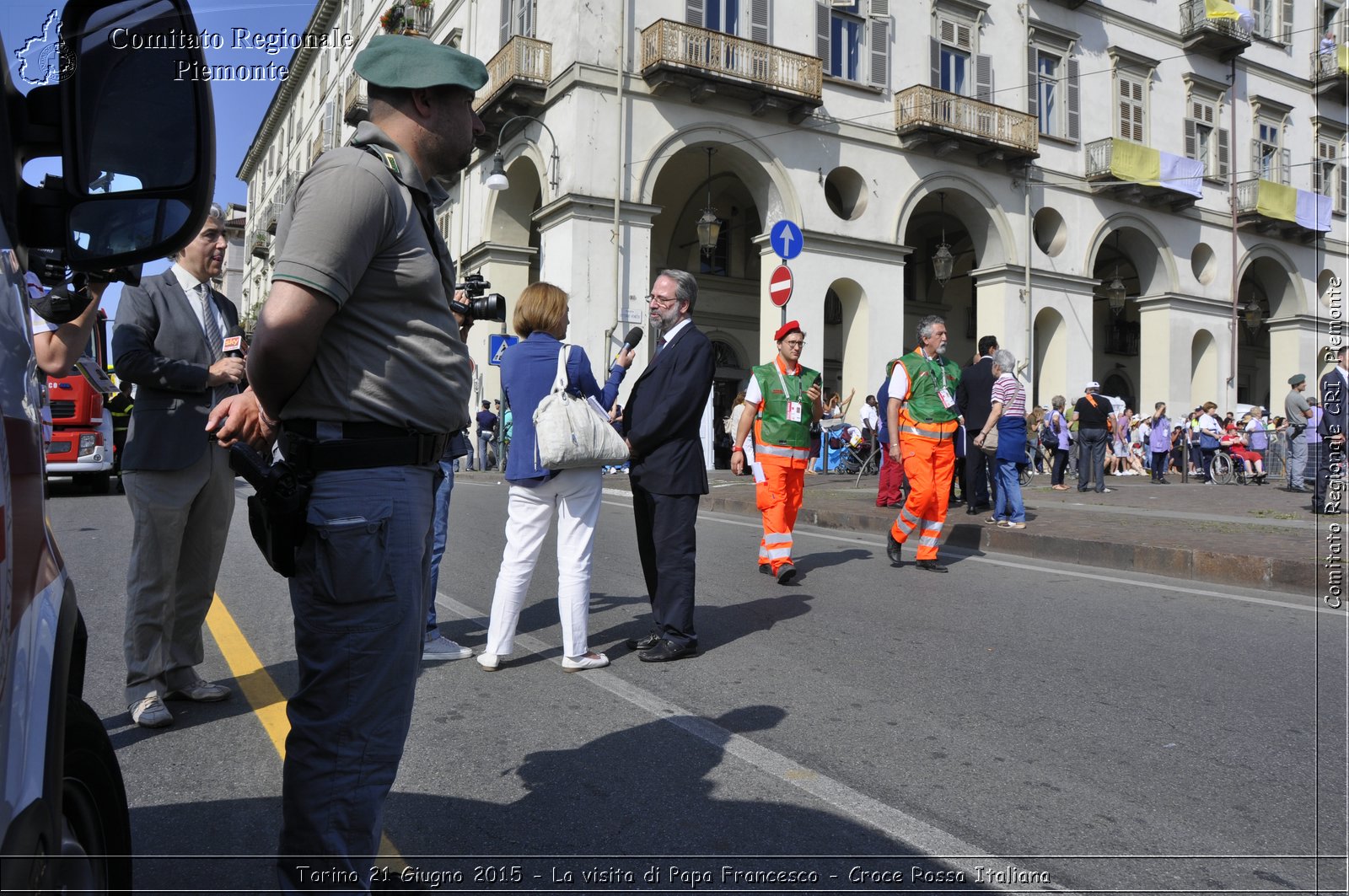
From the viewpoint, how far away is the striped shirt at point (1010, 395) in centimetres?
1107

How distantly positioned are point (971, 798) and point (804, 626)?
8.76 ft

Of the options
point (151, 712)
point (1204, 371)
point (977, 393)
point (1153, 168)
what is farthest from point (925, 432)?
point (1204, 371)

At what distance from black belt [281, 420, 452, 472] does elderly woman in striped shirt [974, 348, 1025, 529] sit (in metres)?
9.12

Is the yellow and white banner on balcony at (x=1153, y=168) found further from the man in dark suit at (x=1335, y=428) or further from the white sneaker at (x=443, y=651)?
the white sneaker at (x=443, y=651)

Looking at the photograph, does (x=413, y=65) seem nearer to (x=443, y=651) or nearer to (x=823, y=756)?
(x=823, y=756)

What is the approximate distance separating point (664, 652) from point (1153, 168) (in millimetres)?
28680

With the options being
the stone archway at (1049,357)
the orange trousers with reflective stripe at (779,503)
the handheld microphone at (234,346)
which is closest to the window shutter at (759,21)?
the stone archway at (1049,357)

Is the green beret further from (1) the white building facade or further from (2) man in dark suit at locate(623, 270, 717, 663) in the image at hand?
(1) the white building facade

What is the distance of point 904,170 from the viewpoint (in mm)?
25109

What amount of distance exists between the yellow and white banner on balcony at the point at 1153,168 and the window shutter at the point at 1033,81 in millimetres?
2442

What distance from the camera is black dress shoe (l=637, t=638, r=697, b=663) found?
4.95 metres

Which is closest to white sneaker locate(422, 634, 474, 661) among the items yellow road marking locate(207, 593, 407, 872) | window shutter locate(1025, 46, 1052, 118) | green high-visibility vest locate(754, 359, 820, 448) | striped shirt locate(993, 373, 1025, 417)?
yellow road marking locate(207, 593, 407, 872)

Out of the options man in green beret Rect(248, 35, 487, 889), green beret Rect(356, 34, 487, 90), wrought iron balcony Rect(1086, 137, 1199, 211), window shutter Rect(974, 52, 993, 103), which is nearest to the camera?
man in green beret Rect(248, 35, 487, 889)

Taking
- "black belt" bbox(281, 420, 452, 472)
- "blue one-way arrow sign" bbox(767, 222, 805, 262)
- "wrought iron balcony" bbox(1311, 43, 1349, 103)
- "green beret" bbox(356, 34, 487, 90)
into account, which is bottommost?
"black belt" bbox(281, 420, 452, 472)
